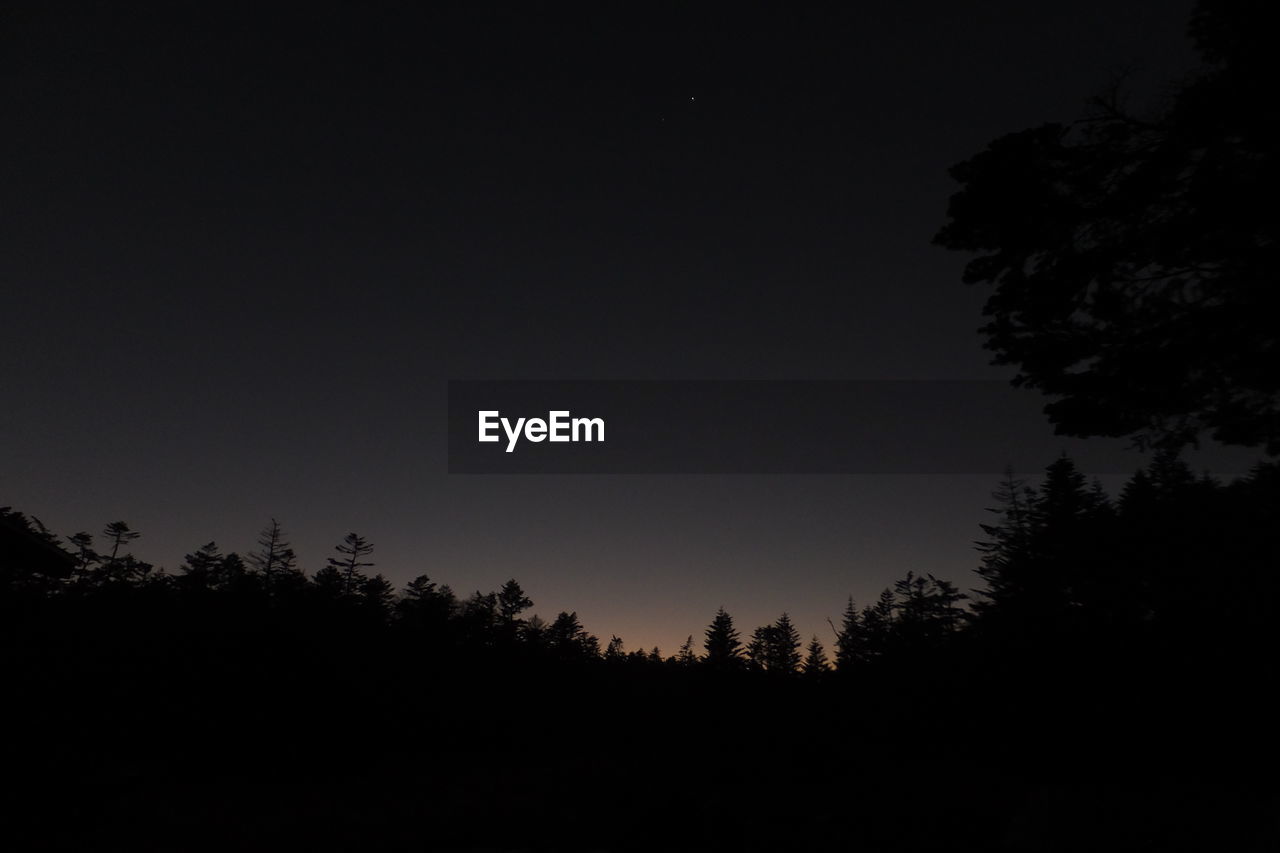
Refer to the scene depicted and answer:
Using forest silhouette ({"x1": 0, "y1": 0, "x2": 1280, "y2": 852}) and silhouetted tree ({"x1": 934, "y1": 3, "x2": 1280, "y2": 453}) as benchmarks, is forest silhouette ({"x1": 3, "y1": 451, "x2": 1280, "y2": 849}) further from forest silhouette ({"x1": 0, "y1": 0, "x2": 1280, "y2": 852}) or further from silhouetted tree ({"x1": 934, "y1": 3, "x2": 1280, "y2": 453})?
silhouetted tree ({"x1": 934, "y1": 3, "x2": 1280, "y2": 453})

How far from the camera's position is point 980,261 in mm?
9984

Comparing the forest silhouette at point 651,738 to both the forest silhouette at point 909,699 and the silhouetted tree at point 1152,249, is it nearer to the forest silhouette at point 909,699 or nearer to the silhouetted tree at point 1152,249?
the forest silhouette at point 909,699

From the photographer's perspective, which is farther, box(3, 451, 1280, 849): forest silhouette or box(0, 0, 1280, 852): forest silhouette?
box(3, 451, 1280, 849): forest silhouette

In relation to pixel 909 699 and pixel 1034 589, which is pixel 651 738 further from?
pixel 1034 589

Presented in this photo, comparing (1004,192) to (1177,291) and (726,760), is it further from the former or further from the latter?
(726,760)

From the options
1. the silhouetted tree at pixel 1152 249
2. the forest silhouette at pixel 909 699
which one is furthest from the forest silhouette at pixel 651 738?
the silhouetted tree at pixel 1152 249

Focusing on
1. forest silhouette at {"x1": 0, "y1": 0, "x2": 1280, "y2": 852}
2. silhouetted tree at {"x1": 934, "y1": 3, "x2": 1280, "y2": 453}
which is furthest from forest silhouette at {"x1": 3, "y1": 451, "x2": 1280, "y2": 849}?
silhouetted tree at {"x1": 934, "y1": 3, "x2": 1280, "y2": 453}

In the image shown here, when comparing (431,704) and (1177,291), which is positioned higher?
(1177,291)

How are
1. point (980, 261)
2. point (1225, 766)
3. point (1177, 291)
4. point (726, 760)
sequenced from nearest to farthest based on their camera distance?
point (1177, 291) < point (980, 261) < point (1225, 766) < point (726, 760)

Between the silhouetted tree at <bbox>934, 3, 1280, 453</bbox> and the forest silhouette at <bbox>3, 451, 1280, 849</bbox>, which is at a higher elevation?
the silhouetted tree at <bbox>934, 3, 1280, 453</bbox>

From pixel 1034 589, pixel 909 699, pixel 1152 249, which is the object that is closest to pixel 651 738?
pixel 909 699

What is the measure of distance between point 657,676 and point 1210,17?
26033mm

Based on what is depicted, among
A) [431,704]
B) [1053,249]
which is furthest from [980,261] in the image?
[431,704]

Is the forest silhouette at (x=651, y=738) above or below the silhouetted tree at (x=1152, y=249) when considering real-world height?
below
